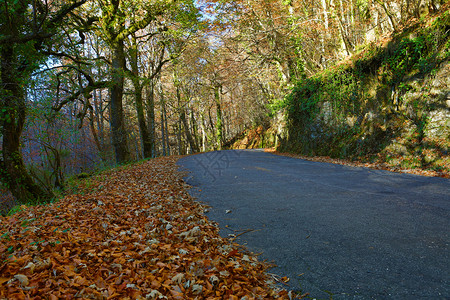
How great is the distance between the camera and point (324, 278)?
243 centimetres

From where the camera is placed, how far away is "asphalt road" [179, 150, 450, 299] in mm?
2318

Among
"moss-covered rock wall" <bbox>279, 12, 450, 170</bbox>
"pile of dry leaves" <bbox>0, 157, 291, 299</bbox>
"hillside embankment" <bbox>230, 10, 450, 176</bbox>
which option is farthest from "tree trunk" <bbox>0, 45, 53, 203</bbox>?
"moss-covered rock wall" <bbox>279, 12, 450, 170</bbox>

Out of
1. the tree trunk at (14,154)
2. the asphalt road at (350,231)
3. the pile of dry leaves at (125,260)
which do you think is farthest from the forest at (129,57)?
the asphalt road at (350,231)

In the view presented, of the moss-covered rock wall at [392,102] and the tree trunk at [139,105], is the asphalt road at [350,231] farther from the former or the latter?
the tree trunk at [139,105]

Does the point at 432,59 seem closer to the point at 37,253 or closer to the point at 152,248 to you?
the point at 152,248

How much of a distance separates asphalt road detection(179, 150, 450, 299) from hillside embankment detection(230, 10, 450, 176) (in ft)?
8.32

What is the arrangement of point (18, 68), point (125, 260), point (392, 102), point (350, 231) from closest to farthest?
point (125, 260), point (350, 231), point (18, 68), point (392, 102)

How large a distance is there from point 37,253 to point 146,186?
15.2 feet

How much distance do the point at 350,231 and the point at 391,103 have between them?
841cm

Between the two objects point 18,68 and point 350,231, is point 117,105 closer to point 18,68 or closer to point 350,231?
point 18,68

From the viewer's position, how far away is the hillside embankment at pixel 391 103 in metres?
7.85

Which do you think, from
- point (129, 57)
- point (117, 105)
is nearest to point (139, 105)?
point (117, 105)

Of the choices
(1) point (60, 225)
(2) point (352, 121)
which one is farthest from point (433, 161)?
(1) point (60, 225)

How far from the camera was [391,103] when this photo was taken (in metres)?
9.71
